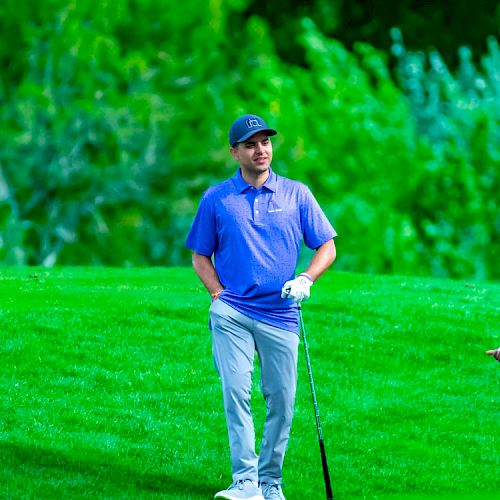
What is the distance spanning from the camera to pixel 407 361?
13.6 metres

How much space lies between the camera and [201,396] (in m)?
12.1

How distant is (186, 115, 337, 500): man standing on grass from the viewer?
8.67m

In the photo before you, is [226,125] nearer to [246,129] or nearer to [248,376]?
[246,129]

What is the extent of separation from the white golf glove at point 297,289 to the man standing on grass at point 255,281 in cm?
6

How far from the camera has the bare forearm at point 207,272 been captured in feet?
29.1

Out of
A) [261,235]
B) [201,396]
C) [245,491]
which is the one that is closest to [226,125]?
[201,396]

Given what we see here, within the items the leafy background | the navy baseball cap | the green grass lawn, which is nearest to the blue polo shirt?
the navy baseball cap

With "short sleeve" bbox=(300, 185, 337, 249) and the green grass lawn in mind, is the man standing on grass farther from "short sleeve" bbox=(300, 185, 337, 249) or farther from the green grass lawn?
the green grass lawn

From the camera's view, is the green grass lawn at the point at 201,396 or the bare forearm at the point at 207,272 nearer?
the bare forearm at the point at 207,272

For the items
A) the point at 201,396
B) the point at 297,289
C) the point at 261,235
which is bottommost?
the point at 201,396

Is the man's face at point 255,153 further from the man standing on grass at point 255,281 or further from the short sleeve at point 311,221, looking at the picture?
the short sleeve at point 311,221

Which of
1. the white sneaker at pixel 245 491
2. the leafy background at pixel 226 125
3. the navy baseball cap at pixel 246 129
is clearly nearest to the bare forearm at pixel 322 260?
the navy baseball cap at pixel 246 129

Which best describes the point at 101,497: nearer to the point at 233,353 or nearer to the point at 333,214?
the point at 233,353

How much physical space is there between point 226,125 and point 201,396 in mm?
19547
